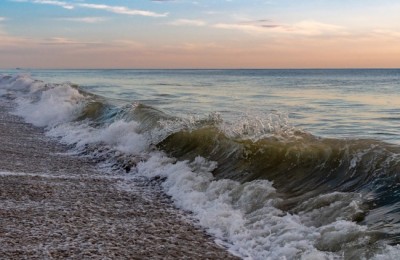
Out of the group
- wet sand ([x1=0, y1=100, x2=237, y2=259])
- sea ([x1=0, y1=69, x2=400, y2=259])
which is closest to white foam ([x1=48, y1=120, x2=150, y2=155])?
sea ([x1=0, y1=69, x2=400, y2=259])

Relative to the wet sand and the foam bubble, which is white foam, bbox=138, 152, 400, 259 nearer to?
the wet sand

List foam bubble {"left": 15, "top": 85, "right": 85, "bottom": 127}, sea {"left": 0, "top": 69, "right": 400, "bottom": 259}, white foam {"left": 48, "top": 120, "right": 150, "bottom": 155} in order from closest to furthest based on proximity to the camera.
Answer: sea {"left": 0, "top": 69, "right": 400, "bottom": 259} < white foam {"left": 48, "top": 120, "right": 150, "bottom": 155} < foam bubble {"left": 15, "top": 85, "right": 85, "bottom": 127}

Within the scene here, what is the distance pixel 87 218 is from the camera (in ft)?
26.5

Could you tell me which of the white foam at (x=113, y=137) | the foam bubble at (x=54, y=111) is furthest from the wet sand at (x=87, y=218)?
the foam bubble at (x=54, y=111)

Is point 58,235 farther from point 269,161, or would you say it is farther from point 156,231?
point 269,161

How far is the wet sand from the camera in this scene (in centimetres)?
661

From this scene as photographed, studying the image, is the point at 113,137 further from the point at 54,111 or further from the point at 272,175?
the point at 54,111

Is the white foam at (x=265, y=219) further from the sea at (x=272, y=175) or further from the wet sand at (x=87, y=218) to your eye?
the wet sand at (x=87, y=218)

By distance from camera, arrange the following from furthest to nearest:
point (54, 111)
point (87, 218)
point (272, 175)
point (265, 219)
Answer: point (54, 111) < point (272, 175) < point (87, 218) < point (265, 219)

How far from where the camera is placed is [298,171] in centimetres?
1059

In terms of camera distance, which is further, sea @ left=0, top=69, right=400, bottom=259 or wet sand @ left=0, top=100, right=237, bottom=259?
sea @ left=0, top=69, right=400, bottom=259

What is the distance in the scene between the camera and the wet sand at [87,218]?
6.61 metres

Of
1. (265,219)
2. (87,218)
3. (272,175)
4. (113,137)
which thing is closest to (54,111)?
(113,137)

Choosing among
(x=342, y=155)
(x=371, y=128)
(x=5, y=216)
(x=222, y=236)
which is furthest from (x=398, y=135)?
(x=5, y=216)
